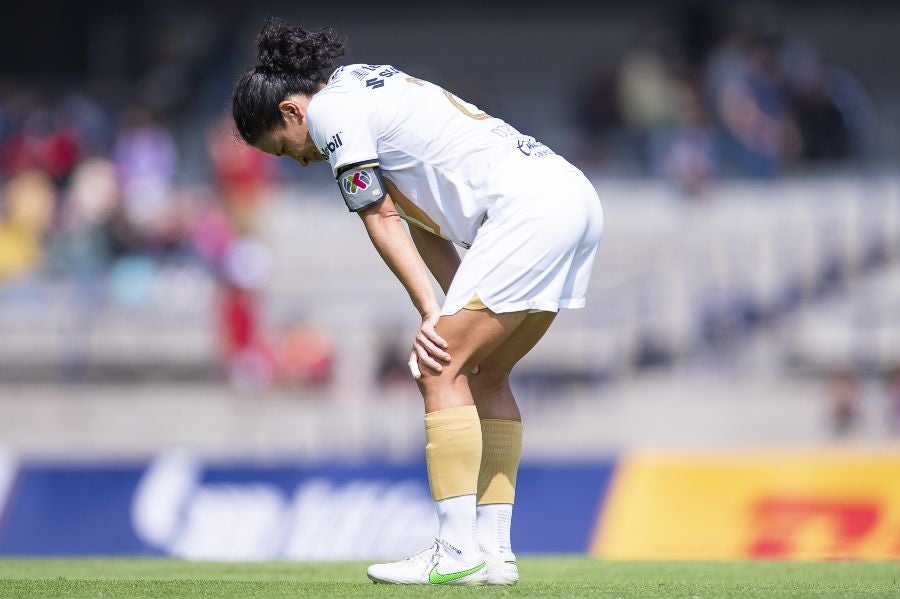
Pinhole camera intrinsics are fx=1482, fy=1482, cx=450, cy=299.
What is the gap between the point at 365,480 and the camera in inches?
393

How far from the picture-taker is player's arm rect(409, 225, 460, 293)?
5.93m

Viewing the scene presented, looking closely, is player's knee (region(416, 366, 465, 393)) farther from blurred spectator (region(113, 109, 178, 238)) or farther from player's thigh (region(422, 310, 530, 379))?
blurred spectator (region(113, 109, 178, 238))

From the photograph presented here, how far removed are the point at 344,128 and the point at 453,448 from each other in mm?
1219

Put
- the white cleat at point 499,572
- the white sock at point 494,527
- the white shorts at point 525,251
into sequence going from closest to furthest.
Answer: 1. the white shorts at point 525,251
2. the white cleat at point 499,572
3. the white sock at point 494,527

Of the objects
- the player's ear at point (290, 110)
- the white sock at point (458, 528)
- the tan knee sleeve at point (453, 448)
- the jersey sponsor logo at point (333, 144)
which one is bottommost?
the white sock at point (458, 528)

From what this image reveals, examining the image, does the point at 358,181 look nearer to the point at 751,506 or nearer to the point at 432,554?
the point at 432,554

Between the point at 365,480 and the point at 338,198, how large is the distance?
6.66 metres

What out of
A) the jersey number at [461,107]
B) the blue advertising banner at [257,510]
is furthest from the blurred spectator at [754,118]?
the jersey number at [461,107]

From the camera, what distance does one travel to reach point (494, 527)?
572 cm

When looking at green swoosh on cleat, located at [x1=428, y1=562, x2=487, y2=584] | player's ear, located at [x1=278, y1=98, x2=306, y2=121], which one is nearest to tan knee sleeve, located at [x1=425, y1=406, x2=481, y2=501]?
green swoosh on cleat, located at [x1=428, y1=562, x2=487, y2=584]

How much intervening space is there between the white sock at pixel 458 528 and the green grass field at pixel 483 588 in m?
0.15

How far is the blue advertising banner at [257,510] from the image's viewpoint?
9750 millimetres

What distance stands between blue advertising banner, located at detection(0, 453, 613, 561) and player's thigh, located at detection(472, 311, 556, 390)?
3951 millimetres

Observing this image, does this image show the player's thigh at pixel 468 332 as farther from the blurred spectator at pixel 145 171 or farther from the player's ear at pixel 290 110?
the blurred spectator at pixel 145 171
